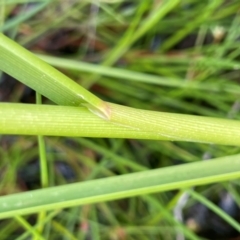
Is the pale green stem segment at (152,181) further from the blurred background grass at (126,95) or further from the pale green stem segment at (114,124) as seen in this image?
the blurred background grass at (126,95)

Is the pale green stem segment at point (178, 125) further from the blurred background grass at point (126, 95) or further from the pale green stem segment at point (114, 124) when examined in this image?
the blurred background grass at point (126, 95)

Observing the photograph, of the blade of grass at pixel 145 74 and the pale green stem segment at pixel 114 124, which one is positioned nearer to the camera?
the pale green stem segment at pixel 114 124

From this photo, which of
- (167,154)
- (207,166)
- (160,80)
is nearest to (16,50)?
(207,166)

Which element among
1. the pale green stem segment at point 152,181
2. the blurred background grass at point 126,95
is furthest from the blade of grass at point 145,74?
the pale green stem segment at point 152,181

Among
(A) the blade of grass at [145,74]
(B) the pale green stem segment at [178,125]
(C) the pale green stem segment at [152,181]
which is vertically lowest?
(C) the pale green stem segment at [152,181]

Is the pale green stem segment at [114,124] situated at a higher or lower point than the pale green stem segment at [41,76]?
lower

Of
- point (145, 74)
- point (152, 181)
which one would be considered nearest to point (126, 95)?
point (145, 74)

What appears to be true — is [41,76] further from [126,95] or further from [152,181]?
[126,95]

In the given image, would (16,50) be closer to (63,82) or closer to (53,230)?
(63,82)
